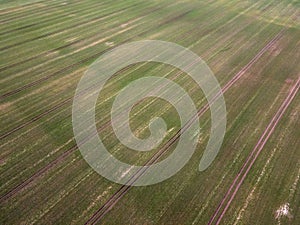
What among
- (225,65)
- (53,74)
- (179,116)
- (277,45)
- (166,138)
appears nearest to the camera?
(166,138)

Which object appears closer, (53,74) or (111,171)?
(111,171)

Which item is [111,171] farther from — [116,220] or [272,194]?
[272,194]

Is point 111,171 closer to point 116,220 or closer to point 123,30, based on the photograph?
point 116,220

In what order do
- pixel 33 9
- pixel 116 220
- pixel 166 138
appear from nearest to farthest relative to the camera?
pixel 116 220 → pixel 166 138 → pixel 33 9

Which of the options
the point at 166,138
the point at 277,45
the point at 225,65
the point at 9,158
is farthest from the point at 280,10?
the point at 9,158

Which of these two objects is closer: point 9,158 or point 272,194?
point 272,194

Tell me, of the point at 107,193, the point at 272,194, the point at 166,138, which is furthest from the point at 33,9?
the point at 272,194
